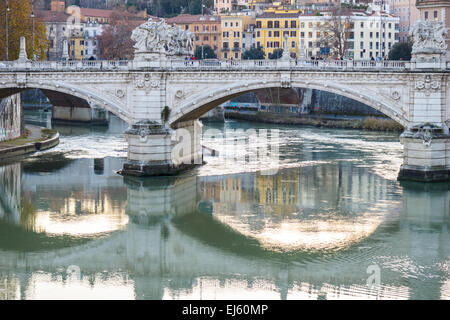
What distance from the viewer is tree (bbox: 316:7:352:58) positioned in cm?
4606

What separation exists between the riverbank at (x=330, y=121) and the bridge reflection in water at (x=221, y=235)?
40.8 ft

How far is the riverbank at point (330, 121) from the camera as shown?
38.8 m

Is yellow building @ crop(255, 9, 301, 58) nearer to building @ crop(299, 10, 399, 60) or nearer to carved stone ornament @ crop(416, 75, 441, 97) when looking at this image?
building @ crop(299, 10, 399, 60)

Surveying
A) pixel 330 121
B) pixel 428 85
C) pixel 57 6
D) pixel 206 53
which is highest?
pixel 57 6

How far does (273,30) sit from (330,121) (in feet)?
51.5

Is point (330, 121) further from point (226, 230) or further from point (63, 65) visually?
point (226, 230)

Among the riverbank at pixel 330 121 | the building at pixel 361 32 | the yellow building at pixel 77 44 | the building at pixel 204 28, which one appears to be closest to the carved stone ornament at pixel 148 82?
the riverbank at pixel 330 121

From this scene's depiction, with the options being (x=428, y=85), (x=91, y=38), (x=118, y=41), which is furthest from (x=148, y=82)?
(x=91, y=38)

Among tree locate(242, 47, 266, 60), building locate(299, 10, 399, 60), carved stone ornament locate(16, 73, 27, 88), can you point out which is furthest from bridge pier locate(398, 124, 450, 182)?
tree locate(242, 47, 266, 60)

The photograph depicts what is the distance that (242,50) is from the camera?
58.2 meters

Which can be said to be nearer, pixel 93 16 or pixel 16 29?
pixel 16 29

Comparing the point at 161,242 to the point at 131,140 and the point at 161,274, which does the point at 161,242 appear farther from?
the point at 131,140

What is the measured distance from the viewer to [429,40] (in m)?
23.3

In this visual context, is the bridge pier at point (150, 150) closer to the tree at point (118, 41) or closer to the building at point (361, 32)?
the building at point (361, 32)
